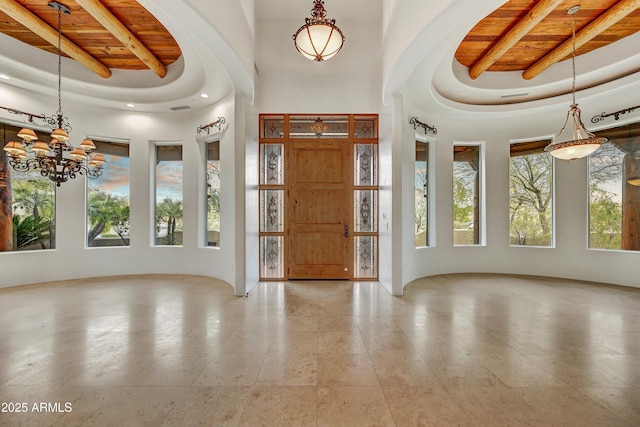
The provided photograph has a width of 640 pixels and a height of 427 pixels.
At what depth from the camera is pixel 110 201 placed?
6039mm

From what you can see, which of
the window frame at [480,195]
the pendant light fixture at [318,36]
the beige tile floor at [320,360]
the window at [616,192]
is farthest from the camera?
the window frame at [480,195]

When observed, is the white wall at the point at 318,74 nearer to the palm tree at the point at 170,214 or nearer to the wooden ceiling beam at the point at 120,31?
the wooden ceiling beam at the point at 120,31

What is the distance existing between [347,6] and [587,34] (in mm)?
3794

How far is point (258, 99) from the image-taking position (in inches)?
205

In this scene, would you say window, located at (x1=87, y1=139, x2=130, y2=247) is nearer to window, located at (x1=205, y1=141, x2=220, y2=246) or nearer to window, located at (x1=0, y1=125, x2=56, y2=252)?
window, located at (x1=0, y1=125, x2=56, y2=252)

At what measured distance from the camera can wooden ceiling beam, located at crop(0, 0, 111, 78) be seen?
362cm

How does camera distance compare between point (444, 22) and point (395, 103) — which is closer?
point (444, 22)

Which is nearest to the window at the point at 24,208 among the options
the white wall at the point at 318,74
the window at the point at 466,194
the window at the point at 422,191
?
the white wall at the point at 318,74

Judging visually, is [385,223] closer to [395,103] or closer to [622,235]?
[395,103]

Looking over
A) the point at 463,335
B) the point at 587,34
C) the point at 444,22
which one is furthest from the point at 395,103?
the point at 463,335

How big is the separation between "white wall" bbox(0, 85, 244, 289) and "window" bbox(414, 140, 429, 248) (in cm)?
400

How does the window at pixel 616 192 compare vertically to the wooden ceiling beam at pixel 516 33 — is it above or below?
below

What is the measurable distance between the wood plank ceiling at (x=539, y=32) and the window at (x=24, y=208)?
8390 mm

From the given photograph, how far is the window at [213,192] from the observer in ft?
19.5
